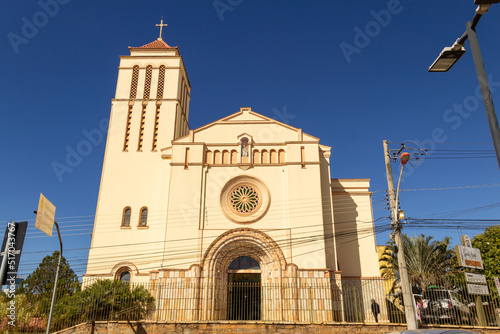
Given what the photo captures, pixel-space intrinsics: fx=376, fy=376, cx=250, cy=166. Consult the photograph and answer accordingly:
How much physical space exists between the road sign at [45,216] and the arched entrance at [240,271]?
10254mm

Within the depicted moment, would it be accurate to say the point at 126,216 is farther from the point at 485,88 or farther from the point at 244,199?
the point at 485,88

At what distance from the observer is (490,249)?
2650 cm

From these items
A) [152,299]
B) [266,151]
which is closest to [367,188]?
[266,151]

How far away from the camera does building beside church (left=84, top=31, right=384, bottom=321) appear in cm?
2053

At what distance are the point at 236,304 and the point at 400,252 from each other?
36.8 ft

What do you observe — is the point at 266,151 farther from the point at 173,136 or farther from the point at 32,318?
the point at 32,318

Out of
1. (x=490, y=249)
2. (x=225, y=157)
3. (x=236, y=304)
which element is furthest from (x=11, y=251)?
(x=490, y=249)

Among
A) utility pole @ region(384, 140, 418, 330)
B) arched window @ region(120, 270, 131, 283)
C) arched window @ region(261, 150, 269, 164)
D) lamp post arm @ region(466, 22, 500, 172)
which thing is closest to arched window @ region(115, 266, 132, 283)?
arched window @ region(120, 270, 131, 283)

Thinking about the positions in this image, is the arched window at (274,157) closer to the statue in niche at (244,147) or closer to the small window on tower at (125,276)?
the statue in niche at (244,147)

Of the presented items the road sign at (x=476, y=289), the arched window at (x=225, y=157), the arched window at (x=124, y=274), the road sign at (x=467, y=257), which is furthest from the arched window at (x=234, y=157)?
the road sign at (x=476, y=289)

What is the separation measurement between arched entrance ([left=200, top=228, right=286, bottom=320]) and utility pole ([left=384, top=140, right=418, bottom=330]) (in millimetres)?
8350

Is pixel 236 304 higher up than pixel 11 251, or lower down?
lower down

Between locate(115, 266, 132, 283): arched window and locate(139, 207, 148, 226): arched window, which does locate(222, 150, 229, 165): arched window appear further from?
locate(115, 266, 132, 283): arched window

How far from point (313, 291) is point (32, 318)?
13.3m
